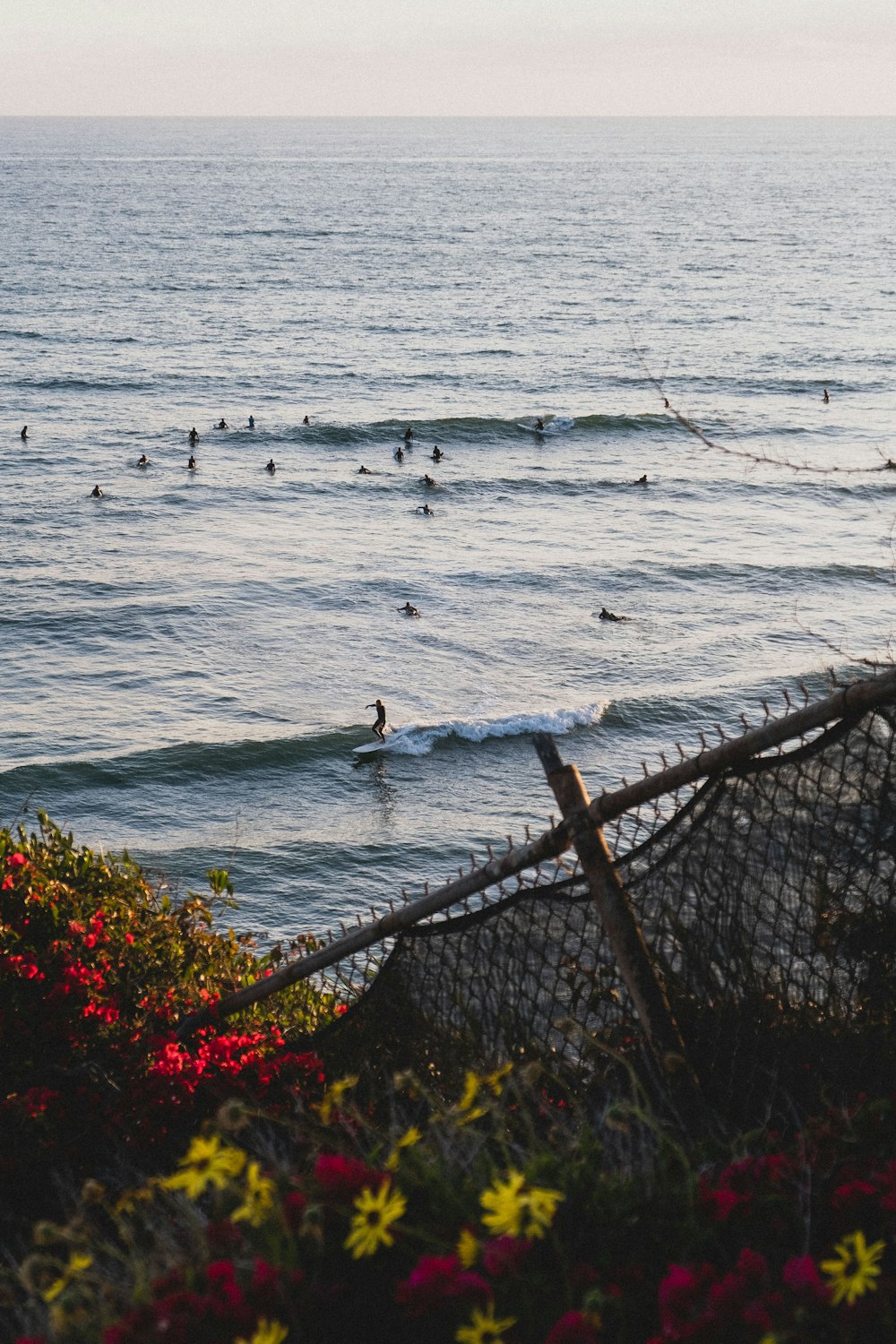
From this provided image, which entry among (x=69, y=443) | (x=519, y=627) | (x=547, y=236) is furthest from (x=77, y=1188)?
(x=547, y=236)

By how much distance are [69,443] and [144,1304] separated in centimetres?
3644

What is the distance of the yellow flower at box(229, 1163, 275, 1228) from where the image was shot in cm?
262

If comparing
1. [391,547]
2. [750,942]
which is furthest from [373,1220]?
[391,547]

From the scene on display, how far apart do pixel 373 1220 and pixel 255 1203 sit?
0.29 meters

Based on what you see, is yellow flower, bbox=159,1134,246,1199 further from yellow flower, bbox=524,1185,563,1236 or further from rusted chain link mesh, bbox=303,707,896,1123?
rusted chain link mesh, bbox=303,707,896,1123

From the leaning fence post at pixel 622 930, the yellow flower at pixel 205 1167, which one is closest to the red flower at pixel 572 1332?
the yellow flower at pixel 205 1167

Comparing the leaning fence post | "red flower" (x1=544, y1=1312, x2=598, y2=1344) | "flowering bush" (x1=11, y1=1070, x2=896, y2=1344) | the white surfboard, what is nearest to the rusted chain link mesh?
the leaning fence post

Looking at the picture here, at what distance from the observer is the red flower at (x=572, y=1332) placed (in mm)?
2229

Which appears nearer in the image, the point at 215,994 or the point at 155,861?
the point at 215,994

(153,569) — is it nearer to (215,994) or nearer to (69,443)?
(69,443)

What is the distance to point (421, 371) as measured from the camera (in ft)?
155

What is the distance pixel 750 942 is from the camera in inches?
164

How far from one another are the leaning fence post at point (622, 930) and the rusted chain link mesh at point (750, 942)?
0.45 ft

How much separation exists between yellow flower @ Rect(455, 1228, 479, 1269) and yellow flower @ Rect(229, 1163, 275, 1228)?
0.44 m
